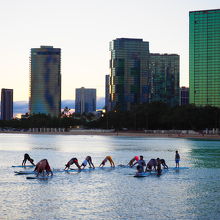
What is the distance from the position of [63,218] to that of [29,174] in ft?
69.4

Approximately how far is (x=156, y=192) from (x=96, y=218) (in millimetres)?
10352

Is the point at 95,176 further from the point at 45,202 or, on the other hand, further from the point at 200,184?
the point at 45,202

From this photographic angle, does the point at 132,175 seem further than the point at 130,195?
Yes

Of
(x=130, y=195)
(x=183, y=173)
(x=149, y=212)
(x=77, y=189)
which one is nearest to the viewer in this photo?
(x=149, y=212)

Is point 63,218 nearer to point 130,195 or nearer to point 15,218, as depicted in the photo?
point 15,218

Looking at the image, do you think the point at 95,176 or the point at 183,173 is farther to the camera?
the point at 183,173

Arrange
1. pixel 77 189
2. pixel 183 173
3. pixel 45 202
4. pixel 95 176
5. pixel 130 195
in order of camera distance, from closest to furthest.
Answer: pixel 45 202
pixel 130 195
pixel 77 189
pixel 95 176
pixel 183 173

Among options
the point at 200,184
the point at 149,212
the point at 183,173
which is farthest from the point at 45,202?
the point at 183,173

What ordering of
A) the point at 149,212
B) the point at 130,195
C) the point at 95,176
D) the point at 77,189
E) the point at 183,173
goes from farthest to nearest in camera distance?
the point at 183,173 < the point at 95,176 < the point at 77,189 < the point at 130,195 < the point at 149,212

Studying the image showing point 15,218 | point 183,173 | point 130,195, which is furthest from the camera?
point 183,173

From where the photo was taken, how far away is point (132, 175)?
4928 centimetres

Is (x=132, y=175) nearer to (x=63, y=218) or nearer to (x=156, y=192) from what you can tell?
(x=156, y=192)

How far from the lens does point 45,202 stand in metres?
33.4

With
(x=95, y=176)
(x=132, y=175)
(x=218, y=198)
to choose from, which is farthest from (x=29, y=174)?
(x=218, y=198)
